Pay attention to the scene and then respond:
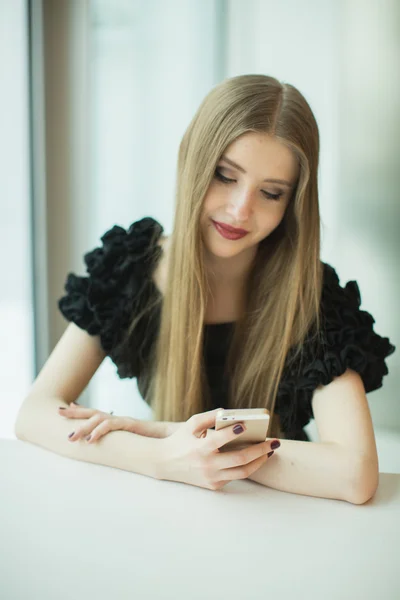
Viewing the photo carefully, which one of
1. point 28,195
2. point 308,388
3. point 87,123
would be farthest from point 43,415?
point 87,123

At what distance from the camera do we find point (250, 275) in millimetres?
1350

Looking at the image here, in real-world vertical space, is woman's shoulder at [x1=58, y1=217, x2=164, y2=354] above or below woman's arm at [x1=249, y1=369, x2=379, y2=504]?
above

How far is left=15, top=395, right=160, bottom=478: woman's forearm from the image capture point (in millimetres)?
956

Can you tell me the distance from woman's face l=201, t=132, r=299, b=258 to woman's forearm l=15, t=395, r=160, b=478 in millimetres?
445

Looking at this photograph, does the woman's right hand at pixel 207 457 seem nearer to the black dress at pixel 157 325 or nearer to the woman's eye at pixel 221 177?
the black dress at pixel 157 325

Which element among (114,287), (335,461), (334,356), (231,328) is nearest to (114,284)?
(114,287)

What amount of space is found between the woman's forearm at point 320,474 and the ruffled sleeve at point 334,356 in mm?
195

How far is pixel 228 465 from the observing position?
87cm

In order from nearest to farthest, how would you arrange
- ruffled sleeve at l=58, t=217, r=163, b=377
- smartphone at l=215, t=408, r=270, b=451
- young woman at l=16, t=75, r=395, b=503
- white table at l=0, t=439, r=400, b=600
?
white table at l=0, t=439, r=400, b=600 → smartphone at l=215, t=408, r=270, b=451 → young woman at l=16, t=75, r=395, b=503 → ruffled sleeve at l=58, t=217, r=163, b=377

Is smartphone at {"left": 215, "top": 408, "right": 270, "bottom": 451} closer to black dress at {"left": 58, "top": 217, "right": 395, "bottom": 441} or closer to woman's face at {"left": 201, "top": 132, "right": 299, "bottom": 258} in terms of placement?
black dress at {"left": 58, "top": 217, "right": 395, "bottom": 441}

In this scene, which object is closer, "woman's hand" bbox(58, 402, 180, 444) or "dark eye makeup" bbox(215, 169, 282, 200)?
"woman's hand" bbox(58, 402, 180, 444)

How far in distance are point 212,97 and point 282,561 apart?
86 cm

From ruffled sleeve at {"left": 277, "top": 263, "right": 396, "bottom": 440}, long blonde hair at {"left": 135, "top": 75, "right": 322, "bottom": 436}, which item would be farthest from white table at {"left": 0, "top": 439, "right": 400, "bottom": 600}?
long blonde hair at {"left": 135, "top": 75, "right": 322, "bottom": 436}

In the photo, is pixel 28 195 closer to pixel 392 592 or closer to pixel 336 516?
pixel 336 516
